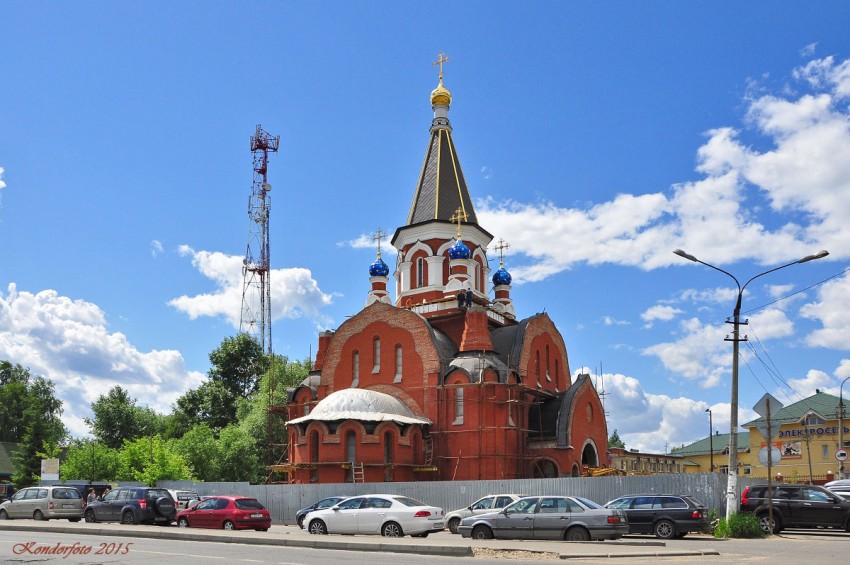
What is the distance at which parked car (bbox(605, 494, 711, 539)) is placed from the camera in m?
20.9

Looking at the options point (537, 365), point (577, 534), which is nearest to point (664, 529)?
point (577, 534)

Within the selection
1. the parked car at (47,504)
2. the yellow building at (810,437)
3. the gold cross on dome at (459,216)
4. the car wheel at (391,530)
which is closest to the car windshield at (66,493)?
the parked car at (47,504)

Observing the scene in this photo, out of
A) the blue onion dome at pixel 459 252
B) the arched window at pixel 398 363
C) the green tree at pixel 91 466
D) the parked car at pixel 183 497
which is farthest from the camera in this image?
the green tree at pixel 91 466

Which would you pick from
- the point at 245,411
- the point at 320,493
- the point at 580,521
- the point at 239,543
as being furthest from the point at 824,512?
the point at 245,411

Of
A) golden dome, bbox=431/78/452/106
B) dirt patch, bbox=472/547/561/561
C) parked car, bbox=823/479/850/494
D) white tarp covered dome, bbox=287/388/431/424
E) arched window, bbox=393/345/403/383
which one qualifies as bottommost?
dirt patch, bbox=472/547/561/561

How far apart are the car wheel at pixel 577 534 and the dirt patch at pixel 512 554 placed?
3093 millimetres

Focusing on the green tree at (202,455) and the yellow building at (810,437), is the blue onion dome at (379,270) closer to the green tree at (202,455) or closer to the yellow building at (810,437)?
the green tree at (202,455)

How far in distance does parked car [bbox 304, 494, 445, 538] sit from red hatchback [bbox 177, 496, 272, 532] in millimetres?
2603

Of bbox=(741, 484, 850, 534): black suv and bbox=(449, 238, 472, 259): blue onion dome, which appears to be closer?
bbox=(741, 484, 850, 534): black suv

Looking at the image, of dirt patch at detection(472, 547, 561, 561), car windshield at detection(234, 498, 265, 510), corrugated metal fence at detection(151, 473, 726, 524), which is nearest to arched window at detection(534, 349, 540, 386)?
corrugated metal fence at detection(151, 473, 726, 524)

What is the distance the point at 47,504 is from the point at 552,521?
17619 mm

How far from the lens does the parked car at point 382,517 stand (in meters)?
20.6

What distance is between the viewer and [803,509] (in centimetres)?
2220

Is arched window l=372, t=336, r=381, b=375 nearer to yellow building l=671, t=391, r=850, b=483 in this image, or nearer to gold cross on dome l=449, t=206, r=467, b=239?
gold cross on dome l=449, t=206, r=467, b=239
